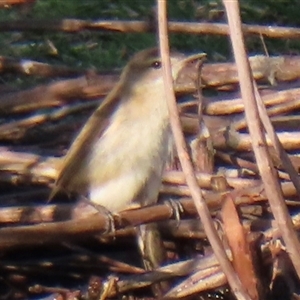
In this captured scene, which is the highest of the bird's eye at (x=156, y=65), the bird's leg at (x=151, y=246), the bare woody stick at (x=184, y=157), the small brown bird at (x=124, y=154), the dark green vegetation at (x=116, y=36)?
the dark green vegetation at (x=116, y=36)

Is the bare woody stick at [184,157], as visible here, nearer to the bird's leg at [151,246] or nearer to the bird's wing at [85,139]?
A: the bird's leg at [151,246]

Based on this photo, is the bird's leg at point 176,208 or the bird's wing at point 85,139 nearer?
the bird's leg at point 176,208

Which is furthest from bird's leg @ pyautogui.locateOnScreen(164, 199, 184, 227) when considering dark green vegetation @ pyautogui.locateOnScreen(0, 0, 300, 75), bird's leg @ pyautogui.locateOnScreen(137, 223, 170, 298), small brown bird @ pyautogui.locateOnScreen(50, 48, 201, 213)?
dark green vegetation @ pyautogui.locateOnScreen(0, 0, 300, 75)

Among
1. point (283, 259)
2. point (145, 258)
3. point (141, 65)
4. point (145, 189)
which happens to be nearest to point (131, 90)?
point (141, 65)

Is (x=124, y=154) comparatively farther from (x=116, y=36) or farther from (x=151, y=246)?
(x=116, y=36)

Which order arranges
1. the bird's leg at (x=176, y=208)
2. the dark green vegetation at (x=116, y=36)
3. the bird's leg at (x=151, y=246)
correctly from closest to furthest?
1. the bird's leg at (x=176, y=208)
2. the bird's leg at (x=151, y=246)
3. the dark green vegetation at (x=116, y=36)

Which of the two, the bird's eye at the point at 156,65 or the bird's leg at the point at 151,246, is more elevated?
the bird's eye at the point at 156,65

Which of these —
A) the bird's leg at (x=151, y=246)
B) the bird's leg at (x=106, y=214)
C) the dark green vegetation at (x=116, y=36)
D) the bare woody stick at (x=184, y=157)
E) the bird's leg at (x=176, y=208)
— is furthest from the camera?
the dark green vegetation at (x=116, y=36)

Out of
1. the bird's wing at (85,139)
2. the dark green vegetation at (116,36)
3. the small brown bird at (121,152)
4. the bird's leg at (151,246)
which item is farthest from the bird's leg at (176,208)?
the dark green vegetation at (116,36)
